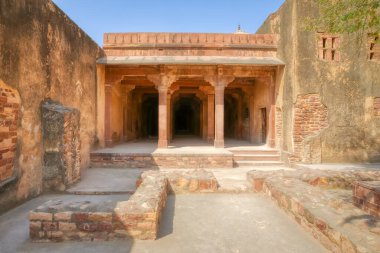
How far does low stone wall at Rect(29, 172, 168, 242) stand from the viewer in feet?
11.2

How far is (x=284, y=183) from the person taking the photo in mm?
5355

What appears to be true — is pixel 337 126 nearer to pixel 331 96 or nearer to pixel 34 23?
pixel 331 96

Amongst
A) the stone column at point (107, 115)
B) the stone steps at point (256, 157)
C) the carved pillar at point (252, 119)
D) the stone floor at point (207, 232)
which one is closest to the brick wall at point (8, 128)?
the stone floor at point (207, 232)

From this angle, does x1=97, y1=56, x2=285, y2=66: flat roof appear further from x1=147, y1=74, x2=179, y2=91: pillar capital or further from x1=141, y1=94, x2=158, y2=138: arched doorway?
x1=141, y1=94, x2=158, y2=138: arched doorway

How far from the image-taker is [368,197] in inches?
165

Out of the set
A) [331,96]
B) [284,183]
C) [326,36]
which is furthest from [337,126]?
[284,183]

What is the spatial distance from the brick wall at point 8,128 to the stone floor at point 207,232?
0.81m

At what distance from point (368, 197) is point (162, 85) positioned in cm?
830

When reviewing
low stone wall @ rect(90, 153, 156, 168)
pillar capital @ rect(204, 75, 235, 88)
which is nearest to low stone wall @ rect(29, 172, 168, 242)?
low stone wall @ rect(90, 153, 156, 168)

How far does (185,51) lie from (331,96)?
6129 mm

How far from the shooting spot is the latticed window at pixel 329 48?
9266mm

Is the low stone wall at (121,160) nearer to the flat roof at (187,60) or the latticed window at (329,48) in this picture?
the flat roof at (187,60)

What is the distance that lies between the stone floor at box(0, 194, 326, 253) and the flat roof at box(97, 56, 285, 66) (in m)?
6.21

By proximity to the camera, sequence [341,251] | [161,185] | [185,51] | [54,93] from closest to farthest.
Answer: [341,251], [161,185], [54,93], [185,51]
